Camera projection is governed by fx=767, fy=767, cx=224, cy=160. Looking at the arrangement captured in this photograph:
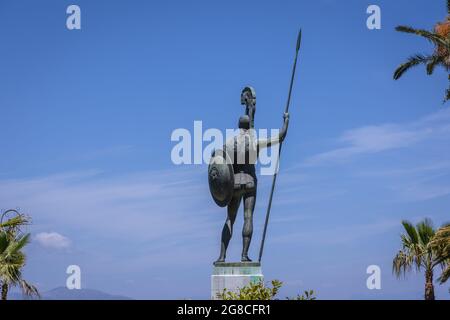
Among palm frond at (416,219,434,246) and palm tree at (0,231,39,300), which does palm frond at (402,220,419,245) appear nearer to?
palm frond at (416,219,434,246)

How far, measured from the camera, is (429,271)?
25469mm

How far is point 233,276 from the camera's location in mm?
14805

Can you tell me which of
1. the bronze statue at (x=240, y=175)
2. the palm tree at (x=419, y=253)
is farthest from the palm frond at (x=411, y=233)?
the bronze statue at (x=240, y=175)

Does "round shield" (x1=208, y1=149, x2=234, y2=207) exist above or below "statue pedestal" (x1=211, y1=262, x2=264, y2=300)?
above

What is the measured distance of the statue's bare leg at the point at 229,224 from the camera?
15266 mm

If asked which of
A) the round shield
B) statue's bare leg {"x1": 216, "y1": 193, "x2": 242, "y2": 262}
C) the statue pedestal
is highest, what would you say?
the round shield

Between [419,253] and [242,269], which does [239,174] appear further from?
[419,253]

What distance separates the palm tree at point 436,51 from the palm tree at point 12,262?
41.4 feet

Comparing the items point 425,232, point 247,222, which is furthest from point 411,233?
point 247,222

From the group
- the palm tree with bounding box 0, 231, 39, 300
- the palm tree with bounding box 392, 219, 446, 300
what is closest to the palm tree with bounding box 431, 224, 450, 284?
the palm tree with bounding box 392, 219, 446, 300

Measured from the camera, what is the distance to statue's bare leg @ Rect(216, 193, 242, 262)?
50.1 feet

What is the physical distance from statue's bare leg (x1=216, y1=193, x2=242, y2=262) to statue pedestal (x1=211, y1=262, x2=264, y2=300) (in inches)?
12.1

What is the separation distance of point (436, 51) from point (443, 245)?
235 inches
